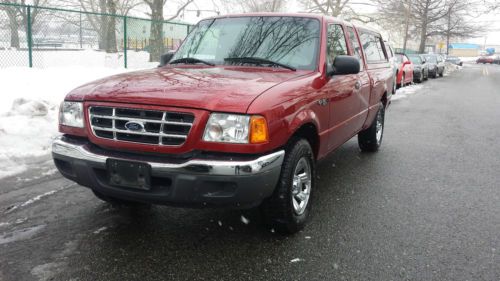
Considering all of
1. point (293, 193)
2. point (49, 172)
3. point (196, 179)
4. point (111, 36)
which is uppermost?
point (111, 36)

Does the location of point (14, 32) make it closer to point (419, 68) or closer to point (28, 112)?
point (28, 112)

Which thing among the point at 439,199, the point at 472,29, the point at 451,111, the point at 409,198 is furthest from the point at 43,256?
the point at 472,29

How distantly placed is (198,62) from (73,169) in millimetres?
1672

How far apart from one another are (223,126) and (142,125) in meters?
0.56

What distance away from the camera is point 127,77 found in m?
3.60

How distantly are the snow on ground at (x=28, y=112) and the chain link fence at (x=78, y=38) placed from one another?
0.81 m

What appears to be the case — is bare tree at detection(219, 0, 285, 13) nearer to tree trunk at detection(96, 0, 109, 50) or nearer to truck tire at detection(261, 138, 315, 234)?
tree trunk at detection(96, 0, 109, 50)

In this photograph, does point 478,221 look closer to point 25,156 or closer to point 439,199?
point 439,199

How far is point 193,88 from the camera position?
10.1 ft

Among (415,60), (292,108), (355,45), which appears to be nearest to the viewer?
(292,108)

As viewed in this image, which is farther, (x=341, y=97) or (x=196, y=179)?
(x=341, y=97)

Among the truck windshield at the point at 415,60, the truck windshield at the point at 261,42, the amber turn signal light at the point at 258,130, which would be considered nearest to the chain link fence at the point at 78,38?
the truck windshield at the point at 261,42

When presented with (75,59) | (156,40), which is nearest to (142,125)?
(75,59)

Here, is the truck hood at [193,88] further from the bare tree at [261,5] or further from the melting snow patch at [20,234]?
the bare tree at [261,5]
